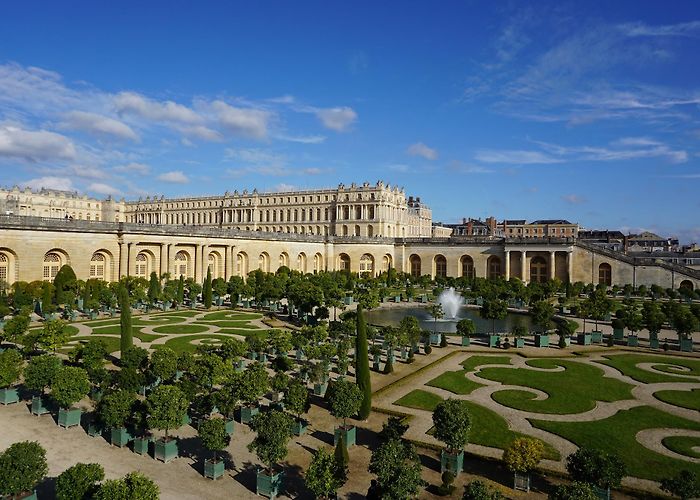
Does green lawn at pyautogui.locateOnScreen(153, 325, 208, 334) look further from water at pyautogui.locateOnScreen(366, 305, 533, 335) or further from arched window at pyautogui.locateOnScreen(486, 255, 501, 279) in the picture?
arched window at pyautogui.locateOnScreen(486, 255, 501, 279)

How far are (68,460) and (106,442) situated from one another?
152 cm

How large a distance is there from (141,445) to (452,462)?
9520 mm

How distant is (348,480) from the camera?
1452 centimetres

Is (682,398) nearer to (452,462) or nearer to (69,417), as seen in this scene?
(452,462)

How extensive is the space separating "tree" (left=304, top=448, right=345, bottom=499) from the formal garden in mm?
36

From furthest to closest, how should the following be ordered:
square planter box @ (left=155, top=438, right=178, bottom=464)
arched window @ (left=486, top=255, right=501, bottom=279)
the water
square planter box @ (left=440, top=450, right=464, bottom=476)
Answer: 1. arched window @ (left=486, top=255, right=501, bottom=279)
2. the water
3. square planter box @ (left=155, top=438, right=178, bottom=464)
4. square planter box @ (left=440, top=450, right=464, bottom=476)

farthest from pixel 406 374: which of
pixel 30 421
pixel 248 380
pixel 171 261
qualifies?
pixel 171 261

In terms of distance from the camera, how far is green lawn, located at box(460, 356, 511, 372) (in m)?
27.5

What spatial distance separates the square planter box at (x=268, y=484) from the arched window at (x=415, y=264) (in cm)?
6698

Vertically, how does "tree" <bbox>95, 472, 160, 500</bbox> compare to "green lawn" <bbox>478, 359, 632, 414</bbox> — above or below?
above

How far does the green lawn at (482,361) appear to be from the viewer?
90.1 feet

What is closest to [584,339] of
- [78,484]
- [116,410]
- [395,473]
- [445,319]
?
[445,319]

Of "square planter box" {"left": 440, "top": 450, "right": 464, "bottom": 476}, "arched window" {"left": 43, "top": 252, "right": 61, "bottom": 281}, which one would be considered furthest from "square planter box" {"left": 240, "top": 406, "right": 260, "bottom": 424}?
"arched window" {"left": 43, "top": 252, "right": 61, "bottom": 281}

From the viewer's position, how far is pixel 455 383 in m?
23.9
